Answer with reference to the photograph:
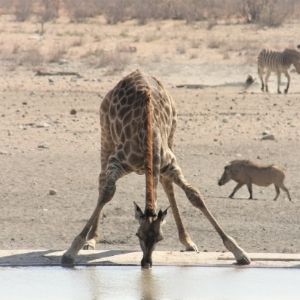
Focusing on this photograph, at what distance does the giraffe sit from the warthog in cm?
313

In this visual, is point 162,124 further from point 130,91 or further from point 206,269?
point 206,269

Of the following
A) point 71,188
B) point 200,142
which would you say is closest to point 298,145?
point 200,142

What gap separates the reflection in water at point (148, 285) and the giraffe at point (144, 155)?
0.09m

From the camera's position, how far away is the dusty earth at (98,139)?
11.8 m

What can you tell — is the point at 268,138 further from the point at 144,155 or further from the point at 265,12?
the point at 265,12

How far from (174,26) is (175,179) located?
31.4 m

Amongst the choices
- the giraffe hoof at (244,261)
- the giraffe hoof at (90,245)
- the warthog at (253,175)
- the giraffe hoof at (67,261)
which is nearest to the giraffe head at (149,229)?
the giraffe hoof at (67,261)

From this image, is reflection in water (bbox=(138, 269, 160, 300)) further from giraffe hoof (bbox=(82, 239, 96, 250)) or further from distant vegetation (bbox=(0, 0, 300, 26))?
distant vegetation (bbox=(0, 0, 300, 26))

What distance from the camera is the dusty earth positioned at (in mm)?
11773

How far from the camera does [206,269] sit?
918cm

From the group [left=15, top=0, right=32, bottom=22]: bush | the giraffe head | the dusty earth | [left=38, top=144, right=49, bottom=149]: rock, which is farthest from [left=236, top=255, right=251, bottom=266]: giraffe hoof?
[left=15, top=0, right=32, bottom=22]: bush

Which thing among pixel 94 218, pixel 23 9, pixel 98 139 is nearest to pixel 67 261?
pixel 94 218

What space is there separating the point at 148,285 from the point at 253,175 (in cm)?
554

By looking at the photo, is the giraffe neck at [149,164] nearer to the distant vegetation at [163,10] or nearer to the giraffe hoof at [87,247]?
the giraffe hoof at [87,247]
